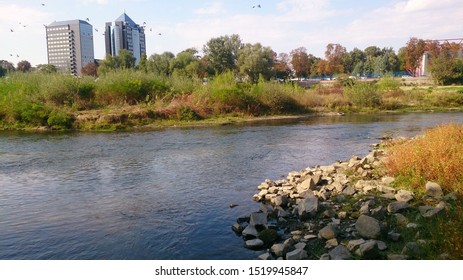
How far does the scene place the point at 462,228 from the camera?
5906 millimetres

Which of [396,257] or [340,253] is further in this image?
[340,253]

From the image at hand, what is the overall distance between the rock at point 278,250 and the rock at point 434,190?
3778 mm

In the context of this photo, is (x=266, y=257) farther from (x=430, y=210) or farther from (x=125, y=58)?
(x=125, y=58)

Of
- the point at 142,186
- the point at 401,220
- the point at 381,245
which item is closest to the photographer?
the point at 381,245

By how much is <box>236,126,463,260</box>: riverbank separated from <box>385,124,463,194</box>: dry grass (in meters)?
0.22

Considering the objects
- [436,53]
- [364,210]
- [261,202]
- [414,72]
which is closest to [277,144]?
[261,202]

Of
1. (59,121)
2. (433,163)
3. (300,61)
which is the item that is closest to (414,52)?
(300,61)

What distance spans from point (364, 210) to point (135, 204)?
Result: 5379 mm

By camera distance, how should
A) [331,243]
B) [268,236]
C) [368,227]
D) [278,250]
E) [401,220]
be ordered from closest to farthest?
[278,250]
[331,243]
[368,227]
[268,236]
[401,220]

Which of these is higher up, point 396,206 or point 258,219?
point 396,206

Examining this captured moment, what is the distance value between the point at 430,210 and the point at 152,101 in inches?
1089

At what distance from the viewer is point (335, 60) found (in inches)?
3169

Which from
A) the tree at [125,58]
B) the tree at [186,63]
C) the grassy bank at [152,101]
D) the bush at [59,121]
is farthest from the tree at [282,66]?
the bush at [59,121]

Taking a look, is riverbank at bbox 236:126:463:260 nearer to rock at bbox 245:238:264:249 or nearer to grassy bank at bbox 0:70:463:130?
rock at bbox 245:238:264:249
